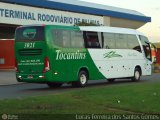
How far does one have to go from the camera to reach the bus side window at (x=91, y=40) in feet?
78.9

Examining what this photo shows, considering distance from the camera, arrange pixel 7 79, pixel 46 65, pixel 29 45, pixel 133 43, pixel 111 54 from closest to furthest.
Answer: pixel 46 65 < pixel 29 45 < pixel 111 54 < pixel 133 43 < pixel 7 79

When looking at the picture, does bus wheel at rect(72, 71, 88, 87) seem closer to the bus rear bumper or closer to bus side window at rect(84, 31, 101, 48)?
bus side window at rect(84, 31, 101, 48)

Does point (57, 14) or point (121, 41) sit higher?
point (57, 14)

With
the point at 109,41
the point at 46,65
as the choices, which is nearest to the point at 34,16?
the point at 109,41

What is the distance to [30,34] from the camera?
22188 mm

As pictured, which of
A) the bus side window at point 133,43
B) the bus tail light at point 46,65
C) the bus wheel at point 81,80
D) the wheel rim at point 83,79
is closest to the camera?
the bus tail light at point 46,65

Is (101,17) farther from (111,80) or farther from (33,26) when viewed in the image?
(33,26)

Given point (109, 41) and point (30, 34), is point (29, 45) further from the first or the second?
point (109, 41)

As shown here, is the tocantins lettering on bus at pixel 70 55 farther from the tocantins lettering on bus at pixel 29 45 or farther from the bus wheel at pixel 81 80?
the tocantins lettering on bus at pixel 29 45

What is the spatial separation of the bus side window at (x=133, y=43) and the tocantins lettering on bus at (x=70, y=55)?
4.85 m

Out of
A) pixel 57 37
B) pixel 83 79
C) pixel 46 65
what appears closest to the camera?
pixel 46 65

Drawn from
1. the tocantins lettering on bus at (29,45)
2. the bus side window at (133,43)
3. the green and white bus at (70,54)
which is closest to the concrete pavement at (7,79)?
the green and white bus at (70,54)

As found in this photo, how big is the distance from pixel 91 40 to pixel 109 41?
172 centimetres

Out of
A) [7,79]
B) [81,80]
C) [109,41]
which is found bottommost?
[7,79]
